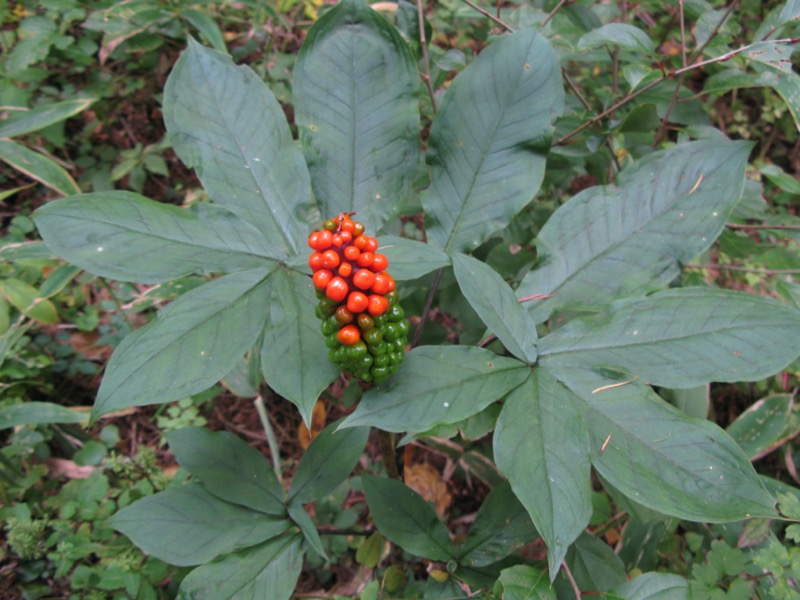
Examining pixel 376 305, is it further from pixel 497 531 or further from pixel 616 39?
pixel 616 39

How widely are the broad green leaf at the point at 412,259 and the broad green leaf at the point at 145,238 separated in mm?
314

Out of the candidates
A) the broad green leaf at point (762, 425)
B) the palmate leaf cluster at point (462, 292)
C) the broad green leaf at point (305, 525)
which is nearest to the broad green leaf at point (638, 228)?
the palmate leaf cluster at point (462, 292)

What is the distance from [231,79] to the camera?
1444 mm

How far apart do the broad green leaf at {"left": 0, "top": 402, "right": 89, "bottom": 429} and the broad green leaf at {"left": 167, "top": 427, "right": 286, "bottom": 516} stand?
2.10ft

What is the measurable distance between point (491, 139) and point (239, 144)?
653 millimetres

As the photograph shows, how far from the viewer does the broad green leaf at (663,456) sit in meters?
1.09

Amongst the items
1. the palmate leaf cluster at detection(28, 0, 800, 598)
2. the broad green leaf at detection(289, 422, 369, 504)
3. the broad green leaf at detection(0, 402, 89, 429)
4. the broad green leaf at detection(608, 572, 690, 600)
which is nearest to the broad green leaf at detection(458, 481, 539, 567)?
the palmate leaf cluster at detection(28, 0, 800, 598)

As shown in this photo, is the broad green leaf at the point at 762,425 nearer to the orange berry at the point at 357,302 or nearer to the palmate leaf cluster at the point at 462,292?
the palmate leaf cluster at the point at 462,292

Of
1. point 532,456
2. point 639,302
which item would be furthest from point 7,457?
point 639,302

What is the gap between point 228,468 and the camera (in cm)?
161

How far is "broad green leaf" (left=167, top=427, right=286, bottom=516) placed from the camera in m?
1.59

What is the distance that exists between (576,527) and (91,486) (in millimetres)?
1720

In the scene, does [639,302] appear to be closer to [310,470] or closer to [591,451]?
[591,451]

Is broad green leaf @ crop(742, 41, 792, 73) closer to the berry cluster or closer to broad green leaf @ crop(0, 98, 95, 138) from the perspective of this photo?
the berry cluster
